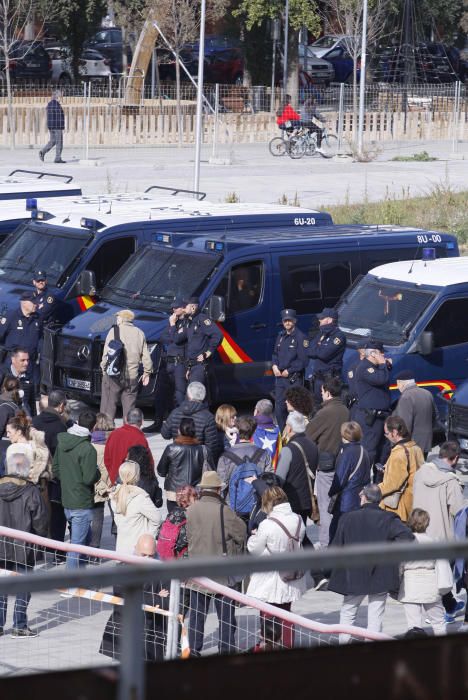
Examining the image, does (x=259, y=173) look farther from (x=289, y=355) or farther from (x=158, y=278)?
(x=289, y=355)

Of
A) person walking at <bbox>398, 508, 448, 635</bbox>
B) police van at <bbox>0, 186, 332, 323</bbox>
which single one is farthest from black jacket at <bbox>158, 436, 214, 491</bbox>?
police van at <bbox>0, 186, 332, 323</bbox>

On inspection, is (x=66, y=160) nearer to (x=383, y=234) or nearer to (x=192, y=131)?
(x=192, y=131)

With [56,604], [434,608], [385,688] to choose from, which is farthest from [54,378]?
[385,688]

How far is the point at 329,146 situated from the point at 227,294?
25311 millimetres

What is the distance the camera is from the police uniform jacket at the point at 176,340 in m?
13.9

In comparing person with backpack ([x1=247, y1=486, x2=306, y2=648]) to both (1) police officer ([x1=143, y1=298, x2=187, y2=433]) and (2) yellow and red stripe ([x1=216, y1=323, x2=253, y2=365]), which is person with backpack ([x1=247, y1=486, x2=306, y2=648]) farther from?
(2) yellow and red stripe ([x1=216, y1=323, x2=253, y2=365])

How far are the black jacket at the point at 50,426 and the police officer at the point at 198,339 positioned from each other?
11.4 ft

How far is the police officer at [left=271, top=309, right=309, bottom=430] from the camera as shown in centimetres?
1364

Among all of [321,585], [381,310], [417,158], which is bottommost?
[321,585]

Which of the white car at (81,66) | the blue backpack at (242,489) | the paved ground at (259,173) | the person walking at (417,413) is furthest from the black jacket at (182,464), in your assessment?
the white car at (81,66)

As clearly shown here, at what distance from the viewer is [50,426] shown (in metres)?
10.4

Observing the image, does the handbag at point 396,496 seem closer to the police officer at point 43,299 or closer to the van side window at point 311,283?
the van side window at point 311,283

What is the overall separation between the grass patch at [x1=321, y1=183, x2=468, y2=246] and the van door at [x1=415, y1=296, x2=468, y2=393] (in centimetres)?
1043

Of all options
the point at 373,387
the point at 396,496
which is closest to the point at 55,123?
the point at 373,387
